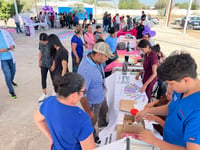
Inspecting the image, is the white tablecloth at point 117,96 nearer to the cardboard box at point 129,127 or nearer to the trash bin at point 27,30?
the cardboard box at point 129,127

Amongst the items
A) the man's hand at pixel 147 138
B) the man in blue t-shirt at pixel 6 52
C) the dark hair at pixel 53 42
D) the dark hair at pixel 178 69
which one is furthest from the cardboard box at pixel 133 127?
the man in blue t-shirt at pixel 6 52

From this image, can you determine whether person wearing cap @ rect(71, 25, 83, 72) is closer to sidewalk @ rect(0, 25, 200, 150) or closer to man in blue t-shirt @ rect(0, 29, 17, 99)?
sidewalk @ rect(0, 25, 200, 150)

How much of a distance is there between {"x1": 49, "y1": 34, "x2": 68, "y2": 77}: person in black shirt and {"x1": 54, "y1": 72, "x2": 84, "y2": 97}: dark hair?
63.7 inches

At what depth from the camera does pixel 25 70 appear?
5.05 metres

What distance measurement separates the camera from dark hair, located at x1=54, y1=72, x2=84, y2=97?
1.05m

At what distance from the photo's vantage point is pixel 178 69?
0.87 meters

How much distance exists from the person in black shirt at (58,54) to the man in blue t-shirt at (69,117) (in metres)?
1.59

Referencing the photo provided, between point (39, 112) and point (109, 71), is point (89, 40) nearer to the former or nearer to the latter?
point (109, 71)

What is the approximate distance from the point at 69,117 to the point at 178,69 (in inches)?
27.5

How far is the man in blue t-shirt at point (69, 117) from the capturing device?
39.3 inches

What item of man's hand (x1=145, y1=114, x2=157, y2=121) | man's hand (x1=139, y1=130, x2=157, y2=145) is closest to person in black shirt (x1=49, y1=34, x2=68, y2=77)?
man's hand (x1=145, y1=114, x2=157, y2=121)

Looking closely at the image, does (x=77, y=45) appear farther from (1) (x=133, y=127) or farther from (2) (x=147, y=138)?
(2) (x=147, y=138)

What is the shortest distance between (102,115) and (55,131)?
1504mm

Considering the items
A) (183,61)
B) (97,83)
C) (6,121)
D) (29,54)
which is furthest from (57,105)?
(29,54)
